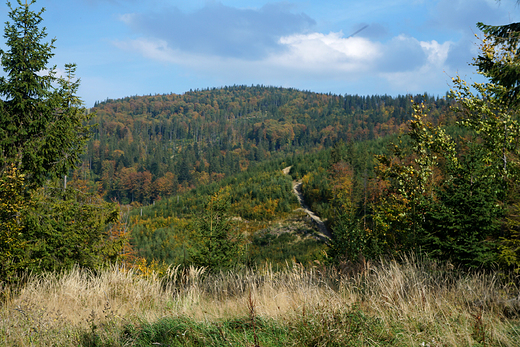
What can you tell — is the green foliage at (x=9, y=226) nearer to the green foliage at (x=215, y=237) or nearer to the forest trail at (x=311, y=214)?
the green foliage at (x=215, y=237)

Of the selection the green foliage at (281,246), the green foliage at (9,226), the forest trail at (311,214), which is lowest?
the green foliage at (281,246)

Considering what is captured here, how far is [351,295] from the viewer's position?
14.3 ft

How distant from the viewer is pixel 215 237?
18.6 metres

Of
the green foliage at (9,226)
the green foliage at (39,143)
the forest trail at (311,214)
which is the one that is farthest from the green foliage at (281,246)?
the green foliage at (9,226)

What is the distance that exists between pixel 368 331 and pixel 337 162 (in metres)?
67.9

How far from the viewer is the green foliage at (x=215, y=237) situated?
18281 mm

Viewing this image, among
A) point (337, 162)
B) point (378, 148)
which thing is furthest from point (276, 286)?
point (378, 148)

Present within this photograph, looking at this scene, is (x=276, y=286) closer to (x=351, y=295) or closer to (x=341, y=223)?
(x=351, y=295)

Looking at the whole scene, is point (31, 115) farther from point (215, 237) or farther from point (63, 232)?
point (215, 237)

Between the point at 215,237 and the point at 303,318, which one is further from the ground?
the point at 303,318

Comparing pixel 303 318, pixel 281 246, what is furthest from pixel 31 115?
pixel 281 246

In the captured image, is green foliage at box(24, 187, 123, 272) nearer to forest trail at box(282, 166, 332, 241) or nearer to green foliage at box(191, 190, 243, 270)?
green foliage at box(191, 190, 243, 270)

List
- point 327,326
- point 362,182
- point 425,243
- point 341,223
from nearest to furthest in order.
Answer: point 327,326
point 425,243
point 341,223
point 362,182

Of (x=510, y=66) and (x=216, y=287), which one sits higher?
(x=510, y=66)
